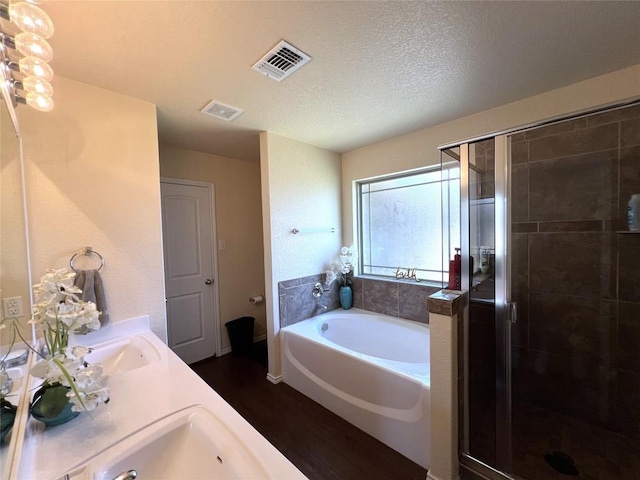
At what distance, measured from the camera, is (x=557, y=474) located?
1492 mm

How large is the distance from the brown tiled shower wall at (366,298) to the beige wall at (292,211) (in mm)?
94

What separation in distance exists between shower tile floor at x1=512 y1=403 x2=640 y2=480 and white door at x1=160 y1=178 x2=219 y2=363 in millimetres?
2880

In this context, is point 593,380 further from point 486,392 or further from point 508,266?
point 508,266

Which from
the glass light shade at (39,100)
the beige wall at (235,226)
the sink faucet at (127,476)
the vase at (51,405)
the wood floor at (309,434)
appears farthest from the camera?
the beige wall at (235,226)

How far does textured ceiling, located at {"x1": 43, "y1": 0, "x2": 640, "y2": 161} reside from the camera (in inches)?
44.0

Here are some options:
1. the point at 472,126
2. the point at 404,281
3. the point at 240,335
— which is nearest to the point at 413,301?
the point at 404,281

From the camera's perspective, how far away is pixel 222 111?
198cm

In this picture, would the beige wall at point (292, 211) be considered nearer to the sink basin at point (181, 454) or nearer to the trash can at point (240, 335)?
the trash can at point (240, 335)

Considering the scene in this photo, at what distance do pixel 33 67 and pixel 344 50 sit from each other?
1.34m

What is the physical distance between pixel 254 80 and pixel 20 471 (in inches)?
74.5

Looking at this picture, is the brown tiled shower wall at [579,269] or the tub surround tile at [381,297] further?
the tub surround tile at [381,297]

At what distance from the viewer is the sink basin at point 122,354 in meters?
1.44

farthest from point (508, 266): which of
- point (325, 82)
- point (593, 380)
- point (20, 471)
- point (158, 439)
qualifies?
point (20, 471)

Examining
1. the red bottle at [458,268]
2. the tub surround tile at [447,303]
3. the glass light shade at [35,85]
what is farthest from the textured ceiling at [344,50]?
the tub surround tile at [447,303]
